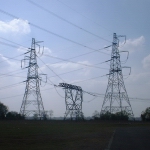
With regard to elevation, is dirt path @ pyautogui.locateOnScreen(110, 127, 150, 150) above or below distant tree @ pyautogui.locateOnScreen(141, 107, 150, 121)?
below

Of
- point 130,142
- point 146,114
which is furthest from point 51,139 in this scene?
point 146,114

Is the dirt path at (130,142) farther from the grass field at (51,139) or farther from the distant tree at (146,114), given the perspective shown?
the distant tree at (146,114)

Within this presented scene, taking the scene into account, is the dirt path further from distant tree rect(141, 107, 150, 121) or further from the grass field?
distant tree rect(141, 107, 150, 121)

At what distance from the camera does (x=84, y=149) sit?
16.3m

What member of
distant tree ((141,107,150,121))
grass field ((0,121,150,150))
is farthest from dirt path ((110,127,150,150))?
distant tree ((141,107,150,121))

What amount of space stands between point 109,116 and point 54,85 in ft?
73.0

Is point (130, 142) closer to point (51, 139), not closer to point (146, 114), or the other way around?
point (51, 139)

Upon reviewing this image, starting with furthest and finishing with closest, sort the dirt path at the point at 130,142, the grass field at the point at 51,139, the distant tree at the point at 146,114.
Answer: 1. the distant tree at the point at 146,114
2. the grass field at the point at 51,139
3. the dirt path at the point at 130,142

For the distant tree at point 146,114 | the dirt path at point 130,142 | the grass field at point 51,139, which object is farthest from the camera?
the distant tree at point 146,114

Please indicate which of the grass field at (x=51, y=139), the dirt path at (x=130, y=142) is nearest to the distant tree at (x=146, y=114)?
the grass field at (x=51, y=139)

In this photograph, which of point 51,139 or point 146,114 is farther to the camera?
point 146,114

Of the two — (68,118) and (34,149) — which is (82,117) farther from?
(34,149)

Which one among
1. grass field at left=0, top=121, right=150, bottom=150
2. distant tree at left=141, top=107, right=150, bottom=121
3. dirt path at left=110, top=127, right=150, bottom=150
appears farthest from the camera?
distant tree at left=141, top=107, right=150, bottom=121

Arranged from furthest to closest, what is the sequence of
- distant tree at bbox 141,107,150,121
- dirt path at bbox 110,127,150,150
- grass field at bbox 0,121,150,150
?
distant tree at bbox 141,107,150,121 → grass field at bbox 0,121,150,150 → dirt path at bbox 110,127,150,150
